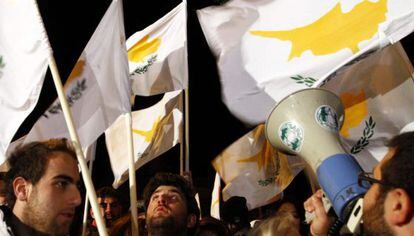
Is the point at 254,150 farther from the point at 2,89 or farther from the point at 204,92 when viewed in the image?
the point at 204,92

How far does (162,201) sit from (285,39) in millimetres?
1424

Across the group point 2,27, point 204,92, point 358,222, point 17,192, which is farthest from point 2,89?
point 204,92

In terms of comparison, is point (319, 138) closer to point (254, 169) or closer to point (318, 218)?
point (318, 218)

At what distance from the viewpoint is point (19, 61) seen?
126 inches

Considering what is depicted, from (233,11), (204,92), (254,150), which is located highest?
(233,11)

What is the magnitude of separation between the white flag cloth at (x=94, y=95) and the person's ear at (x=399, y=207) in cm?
202

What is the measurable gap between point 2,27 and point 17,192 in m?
1.04

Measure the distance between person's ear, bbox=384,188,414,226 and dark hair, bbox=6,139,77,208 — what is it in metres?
1.66

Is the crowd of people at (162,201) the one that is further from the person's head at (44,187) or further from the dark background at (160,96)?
the dark background at (160,96)

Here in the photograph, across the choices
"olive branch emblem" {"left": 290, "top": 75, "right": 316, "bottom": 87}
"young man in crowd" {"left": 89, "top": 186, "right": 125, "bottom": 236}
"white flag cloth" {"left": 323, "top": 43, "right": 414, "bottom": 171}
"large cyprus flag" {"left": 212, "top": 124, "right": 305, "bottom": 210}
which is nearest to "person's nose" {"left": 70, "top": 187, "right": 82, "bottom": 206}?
"olive branch emblem" {"left": 290, "top": 75, "right": 316, "bottom": 87}

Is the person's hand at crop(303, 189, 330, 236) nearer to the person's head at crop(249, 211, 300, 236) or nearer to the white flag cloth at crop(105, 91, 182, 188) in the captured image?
the person's head at crop(249, 211, 300, 236)

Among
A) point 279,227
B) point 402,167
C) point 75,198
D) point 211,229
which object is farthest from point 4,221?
point 211,229

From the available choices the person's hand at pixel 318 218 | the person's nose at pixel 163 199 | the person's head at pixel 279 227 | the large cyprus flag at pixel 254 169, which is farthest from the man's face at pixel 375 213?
the large cyprus flag at pixel 254 169

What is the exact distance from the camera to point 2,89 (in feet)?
10.3
